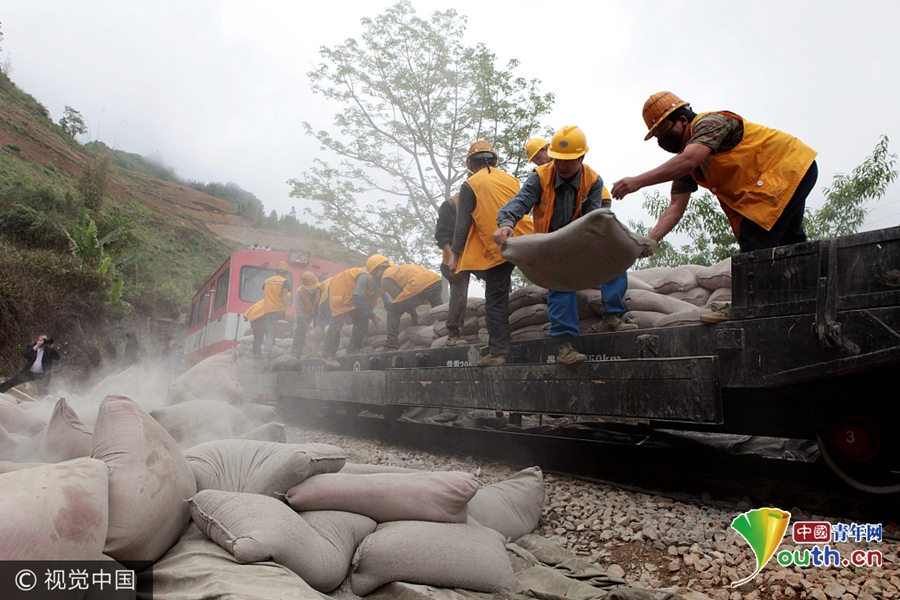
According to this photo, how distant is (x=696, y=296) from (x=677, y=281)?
0.18 m

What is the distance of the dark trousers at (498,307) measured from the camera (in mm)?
3932

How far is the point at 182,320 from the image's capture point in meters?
35.4

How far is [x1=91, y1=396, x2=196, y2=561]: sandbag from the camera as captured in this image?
1.69m

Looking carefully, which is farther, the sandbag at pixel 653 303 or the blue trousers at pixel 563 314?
the sandbag at pixel 653 303

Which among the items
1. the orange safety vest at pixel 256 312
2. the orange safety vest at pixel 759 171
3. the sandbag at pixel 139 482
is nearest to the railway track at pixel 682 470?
the orange safety vest at pixel 759 171

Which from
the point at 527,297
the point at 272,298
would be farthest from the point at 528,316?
the point at 272,298

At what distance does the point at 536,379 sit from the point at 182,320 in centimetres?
3680

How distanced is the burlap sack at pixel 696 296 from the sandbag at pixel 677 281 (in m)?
0.03

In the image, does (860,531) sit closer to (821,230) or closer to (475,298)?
(475,298)

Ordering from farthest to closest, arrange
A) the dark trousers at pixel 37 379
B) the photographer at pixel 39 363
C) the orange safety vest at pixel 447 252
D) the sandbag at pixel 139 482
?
the photographer at pixel 39 363 < the dark trousers at pixel 37 379 < the orange safety vest at pixel 447 252 < the sandbag at pixel 139 482

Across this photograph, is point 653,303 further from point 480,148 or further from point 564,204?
point 480,148

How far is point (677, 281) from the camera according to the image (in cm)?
405

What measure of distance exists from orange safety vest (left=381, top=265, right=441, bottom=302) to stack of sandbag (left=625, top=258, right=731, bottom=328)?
8.90ft

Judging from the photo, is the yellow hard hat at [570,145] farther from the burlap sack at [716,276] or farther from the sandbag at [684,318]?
the burlap sack at [716,276]
